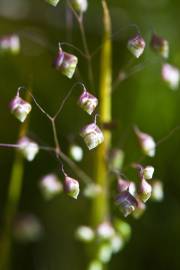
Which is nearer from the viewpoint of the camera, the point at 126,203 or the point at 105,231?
the point at 126,203

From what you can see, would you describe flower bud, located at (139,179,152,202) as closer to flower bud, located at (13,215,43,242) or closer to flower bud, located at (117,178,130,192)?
flower bud, located at (117,178,130,192)

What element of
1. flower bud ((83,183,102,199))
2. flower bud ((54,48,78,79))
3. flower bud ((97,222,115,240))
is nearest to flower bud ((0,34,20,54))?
flower bud ((54,48,78,79))

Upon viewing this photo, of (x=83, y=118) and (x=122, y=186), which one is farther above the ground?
(x=122, y=186)

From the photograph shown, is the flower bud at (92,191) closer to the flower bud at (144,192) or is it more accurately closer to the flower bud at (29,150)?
the flower bud at (29,150)

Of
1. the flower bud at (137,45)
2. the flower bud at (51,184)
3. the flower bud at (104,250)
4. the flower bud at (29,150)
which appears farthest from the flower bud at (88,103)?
the flower bud at (104,250)

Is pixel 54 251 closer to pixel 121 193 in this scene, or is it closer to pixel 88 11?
pixel 121 193

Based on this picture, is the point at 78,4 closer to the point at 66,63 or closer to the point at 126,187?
the point at 66,63

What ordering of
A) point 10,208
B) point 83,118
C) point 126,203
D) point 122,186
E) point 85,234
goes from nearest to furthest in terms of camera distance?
point 126,203 < point 122,186 < point 85,234 < point 10,208 < point 83,118

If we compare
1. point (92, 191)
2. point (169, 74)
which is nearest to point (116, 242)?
point (92, 191)
